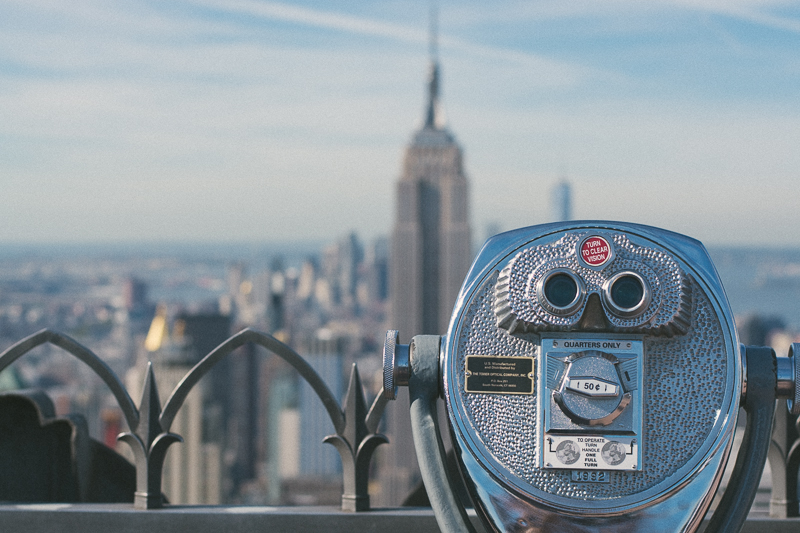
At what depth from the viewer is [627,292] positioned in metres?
2.27

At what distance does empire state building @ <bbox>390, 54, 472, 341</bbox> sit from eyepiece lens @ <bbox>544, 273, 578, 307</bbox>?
101m

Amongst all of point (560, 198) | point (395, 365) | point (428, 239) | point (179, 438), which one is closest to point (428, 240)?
point (428, 239)

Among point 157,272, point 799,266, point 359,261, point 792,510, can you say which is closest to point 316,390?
point 792,510

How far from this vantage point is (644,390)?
2232mm

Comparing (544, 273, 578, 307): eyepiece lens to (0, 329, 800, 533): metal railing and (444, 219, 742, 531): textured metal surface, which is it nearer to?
(444, 219, 742, 531): textured metal surface

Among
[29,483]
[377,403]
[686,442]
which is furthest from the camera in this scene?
[29,483]

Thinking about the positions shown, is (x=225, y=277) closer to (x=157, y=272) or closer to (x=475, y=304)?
(x=157, y=272)

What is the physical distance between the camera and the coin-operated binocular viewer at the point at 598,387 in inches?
87.0

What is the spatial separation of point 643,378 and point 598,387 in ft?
0.37

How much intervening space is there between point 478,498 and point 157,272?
133 m

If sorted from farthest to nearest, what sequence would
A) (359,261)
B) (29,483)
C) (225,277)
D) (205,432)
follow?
(359,261), (225,277), (205,432), (29,483)

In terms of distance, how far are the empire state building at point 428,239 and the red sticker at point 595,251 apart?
331 ft

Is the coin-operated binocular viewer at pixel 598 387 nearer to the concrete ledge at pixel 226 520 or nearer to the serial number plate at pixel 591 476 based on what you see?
the serial number plate at pixel 591 476

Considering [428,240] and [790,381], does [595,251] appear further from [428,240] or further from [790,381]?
[428,240]
